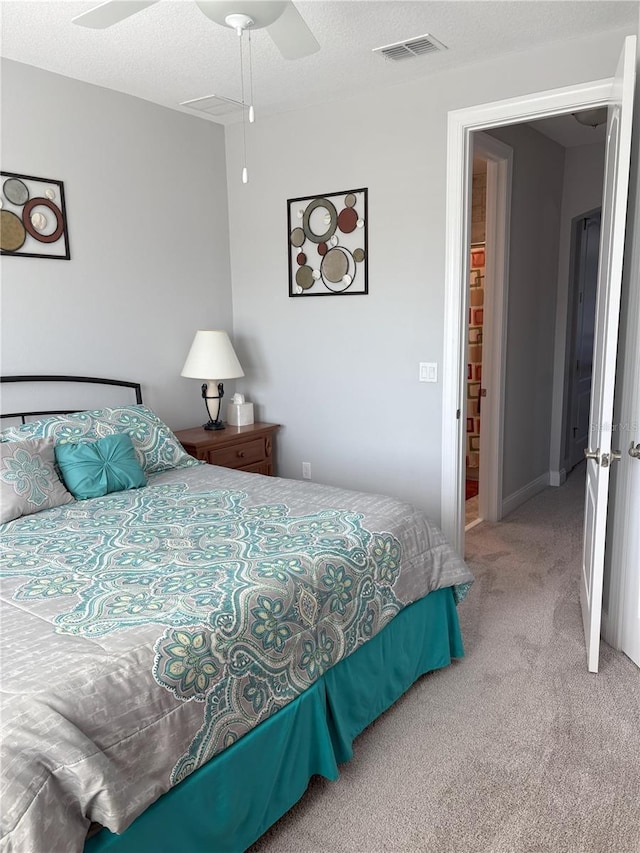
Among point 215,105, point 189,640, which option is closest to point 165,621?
point 189,640

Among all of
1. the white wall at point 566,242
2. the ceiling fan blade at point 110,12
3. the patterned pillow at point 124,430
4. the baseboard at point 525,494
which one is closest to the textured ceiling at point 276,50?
the ceiling fan blade at point 110,12

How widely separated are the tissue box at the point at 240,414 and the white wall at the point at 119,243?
22 cm

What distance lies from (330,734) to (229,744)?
55 cm

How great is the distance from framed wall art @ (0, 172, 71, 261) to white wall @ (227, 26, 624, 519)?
4.21 ft

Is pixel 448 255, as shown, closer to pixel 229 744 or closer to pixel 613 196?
pixel 613 196

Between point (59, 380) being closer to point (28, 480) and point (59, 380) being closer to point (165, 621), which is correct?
point (28, 480)

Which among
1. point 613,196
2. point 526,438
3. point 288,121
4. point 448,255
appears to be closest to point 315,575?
point 613,196

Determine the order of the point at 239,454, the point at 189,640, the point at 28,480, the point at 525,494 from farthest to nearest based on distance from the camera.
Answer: the point at 525,494 → the point at 239,454 → the point at 28,480 → the point at 189,640

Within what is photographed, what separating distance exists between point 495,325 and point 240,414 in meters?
1.84

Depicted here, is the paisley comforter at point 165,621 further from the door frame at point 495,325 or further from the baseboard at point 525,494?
the baseboard at point 525,494

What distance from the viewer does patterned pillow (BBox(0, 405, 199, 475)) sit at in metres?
2.95

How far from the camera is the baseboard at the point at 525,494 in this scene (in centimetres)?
475

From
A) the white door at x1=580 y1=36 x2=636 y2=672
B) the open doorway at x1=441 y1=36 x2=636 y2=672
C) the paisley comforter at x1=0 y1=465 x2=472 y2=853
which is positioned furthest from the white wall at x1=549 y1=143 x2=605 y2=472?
the paisley comforter at x1=0 y1=465 x2=472 y2=853

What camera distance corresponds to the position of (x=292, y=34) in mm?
2158
